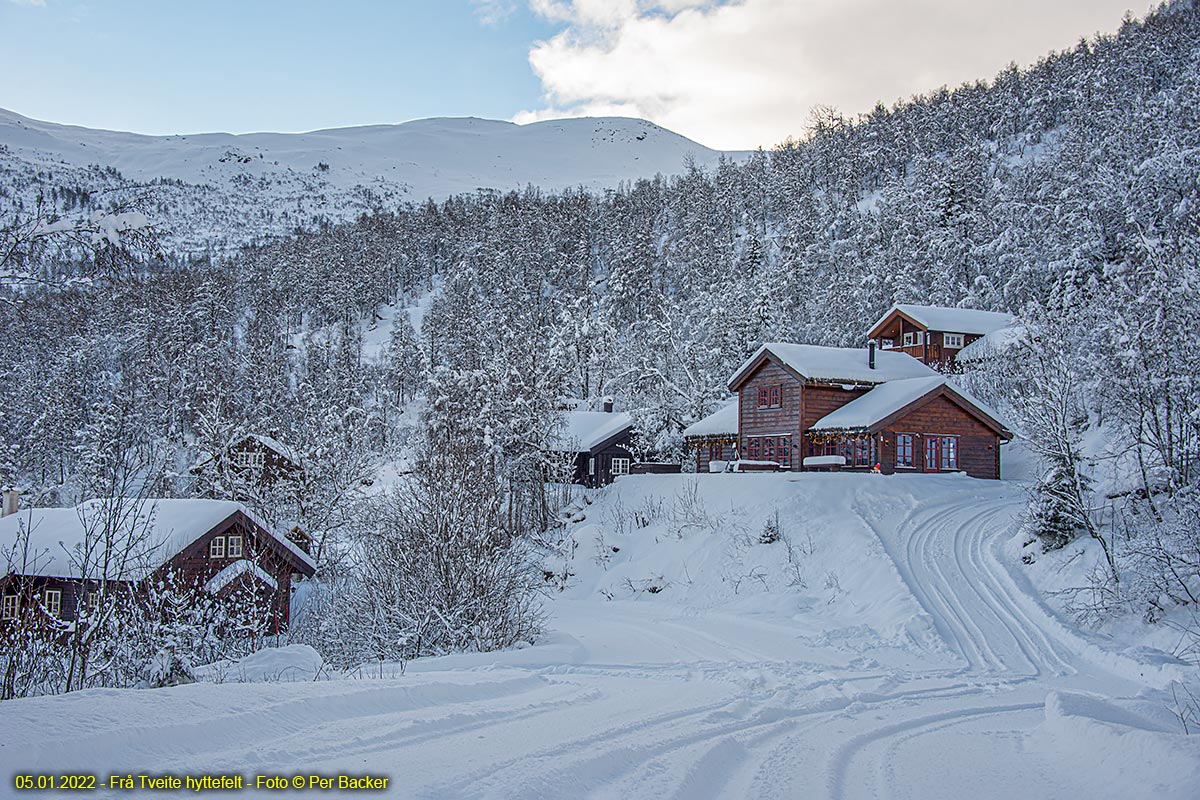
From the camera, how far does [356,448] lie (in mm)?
43844

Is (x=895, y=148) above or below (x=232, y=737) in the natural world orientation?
above

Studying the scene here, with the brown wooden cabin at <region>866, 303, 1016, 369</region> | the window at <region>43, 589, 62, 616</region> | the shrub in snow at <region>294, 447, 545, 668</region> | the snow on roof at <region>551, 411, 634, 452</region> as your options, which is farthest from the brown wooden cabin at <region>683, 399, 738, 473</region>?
the window at <region>43, 589, 62, 616</region>

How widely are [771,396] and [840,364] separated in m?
3.85

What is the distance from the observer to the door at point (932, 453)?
36969mm

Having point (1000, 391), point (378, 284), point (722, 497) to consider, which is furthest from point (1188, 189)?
point (378, 284)

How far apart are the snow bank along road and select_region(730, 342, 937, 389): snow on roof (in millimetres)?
16892

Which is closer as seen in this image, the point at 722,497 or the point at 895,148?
the point at 722,497

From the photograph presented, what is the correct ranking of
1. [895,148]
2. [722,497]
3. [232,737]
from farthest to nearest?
[895,148] < [722,497] < [232,737]

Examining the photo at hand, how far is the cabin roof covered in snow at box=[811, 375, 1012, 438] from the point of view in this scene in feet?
117

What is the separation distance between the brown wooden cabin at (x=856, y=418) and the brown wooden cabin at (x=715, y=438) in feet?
8.33

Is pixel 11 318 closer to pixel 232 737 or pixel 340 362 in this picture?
pixel 232 737

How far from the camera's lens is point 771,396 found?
131ft

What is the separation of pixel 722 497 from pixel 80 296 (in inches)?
1185

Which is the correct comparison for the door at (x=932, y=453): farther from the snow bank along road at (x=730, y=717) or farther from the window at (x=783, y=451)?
the snow bank along road at (x=730, y=717)
